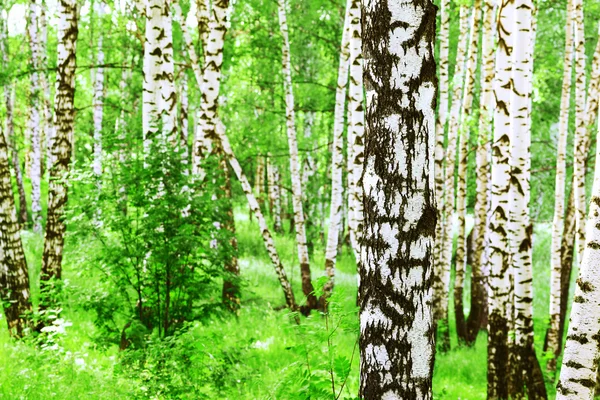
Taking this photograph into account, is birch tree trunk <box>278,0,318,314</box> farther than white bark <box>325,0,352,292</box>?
Yes

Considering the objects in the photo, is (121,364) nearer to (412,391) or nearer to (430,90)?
(412,391)

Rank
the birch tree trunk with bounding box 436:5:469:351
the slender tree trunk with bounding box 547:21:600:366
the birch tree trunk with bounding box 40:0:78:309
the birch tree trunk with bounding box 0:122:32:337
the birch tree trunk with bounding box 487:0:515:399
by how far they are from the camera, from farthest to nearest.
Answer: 1. the birch tree trunk with bounding box 436:5:469:351
2. the slender tree trunk with bounding box 547:21:600:366
3. the birch tree trunk with bounding box 40:0:78:309
4. the birch tree trunk with bounding box 0:122:32:337
5. the birch tree trunk with bounding box 487:0:515:399

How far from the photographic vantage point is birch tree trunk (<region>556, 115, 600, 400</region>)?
379 cm

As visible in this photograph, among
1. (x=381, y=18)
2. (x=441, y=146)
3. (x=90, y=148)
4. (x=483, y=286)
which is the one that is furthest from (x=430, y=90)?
(x=90, y=148)

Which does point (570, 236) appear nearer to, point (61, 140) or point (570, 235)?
point (570, 235)

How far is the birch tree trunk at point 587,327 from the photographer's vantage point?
12.4ft

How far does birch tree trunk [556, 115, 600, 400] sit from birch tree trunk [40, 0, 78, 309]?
648 centimetres

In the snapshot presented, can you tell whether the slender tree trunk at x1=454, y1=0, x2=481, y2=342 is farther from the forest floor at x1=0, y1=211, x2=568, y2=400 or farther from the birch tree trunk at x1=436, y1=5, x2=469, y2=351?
the forest floor at x1=0, y1=211, x2=568, y2=400

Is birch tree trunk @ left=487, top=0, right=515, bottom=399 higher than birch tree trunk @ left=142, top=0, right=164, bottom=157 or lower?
lower

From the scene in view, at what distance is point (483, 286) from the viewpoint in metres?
12.0

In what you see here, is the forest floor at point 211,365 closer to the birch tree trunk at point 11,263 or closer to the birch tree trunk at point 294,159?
Result: the birch tree trunk at point 11,263

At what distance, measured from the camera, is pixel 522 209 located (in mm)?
6574

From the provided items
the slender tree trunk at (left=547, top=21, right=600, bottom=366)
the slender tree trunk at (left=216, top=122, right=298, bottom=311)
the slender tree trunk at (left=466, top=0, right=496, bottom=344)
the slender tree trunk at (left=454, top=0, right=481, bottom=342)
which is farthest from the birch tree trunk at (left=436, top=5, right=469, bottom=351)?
the slender tree trunk at (left=216, top=122, right=298, bottom=311)

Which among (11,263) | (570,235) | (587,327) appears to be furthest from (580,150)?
(11,263)
